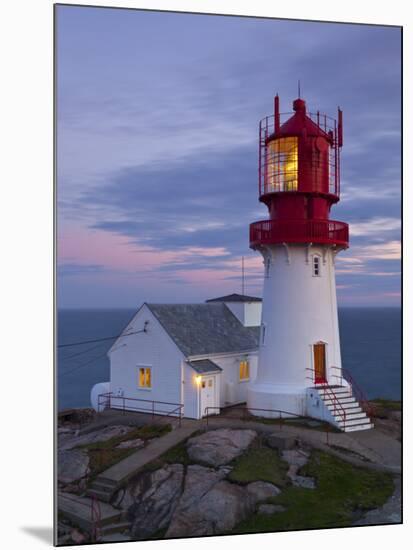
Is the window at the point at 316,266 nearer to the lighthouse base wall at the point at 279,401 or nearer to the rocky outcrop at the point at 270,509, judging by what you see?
the lighthouse base wall at the point at 279,401

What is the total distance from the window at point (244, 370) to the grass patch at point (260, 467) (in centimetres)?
539

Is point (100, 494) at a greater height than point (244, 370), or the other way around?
point (244, 370)

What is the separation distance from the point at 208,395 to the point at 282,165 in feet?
19.3

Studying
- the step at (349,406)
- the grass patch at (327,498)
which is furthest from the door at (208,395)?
the grass patch at (327,498)

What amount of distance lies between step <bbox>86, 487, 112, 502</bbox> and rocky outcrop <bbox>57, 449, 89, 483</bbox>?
0.68 meters

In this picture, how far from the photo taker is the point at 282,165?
17.5 m

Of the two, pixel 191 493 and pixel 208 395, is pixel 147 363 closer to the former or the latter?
pixel 208 395

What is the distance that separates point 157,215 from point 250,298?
6.49 meters

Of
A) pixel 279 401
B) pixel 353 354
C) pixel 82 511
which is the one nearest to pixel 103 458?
pixel 82 511

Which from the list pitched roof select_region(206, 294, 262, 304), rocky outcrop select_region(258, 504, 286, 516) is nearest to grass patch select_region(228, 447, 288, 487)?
rocky outcrop select_region(258, 504, 286, 516)

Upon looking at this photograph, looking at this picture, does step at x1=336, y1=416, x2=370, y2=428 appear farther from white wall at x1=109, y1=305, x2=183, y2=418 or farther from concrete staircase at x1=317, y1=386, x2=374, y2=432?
white wall at x1=109, y1=305, x2=183, y2=418

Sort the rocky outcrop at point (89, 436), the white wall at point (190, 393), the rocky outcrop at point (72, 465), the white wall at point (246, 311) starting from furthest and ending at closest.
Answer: the white wall at point (246, 311) → the white wall at point (190, 393) → the rocky outcrop at point (89, 436) → the rocky outcrop at point (72, 465)

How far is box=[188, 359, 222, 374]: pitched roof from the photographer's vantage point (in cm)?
1778

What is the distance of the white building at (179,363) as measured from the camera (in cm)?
1786
